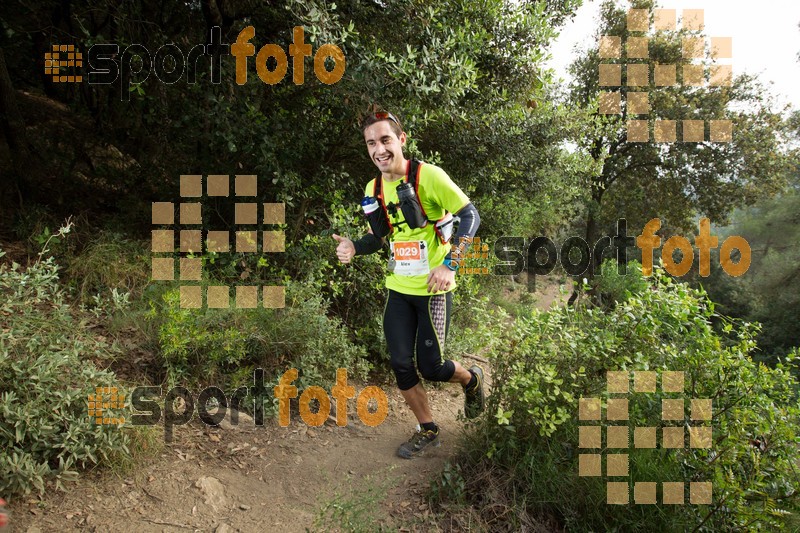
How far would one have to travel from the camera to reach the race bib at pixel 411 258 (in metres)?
3.42

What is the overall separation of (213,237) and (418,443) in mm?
3281

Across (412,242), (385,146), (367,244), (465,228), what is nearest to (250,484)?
(367,244)

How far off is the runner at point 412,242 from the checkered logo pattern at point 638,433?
963mm

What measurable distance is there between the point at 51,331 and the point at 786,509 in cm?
503

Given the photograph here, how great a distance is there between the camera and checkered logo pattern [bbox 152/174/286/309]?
472cm

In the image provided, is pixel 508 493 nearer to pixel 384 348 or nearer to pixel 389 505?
pixel 389 505

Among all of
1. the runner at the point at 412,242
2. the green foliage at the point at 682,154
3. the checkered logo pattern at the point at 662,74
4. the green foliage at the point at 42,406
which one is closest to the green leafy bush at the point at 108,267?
the green foliage at the point at 42,406

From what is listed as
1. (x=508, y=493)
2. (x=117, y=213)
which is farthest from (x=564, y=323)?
(x=117, y=213)

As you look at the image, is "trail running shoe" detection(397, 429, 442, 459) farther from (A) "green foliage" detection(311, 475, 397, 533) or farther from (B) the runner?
(A) "green foliage" detection(311, 475, 397, 533)

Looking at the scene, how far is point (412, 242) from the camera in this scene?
3.41 metres

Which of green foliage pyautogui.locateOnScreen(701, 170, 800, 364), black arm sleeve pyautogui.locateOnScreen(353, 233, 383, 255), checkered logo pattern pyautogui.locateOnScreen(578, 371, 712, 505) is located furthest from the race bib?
green foliage pyautogui.locateOnScreen(701, 170, 800, 364)

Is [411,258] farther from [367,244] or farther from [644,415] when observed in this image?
[644,415]

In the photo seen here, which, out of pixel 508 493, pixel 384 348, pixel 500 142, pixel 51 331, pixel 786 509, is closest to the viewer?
pixel 786 509

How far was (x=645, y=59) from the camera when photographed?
1516cm
